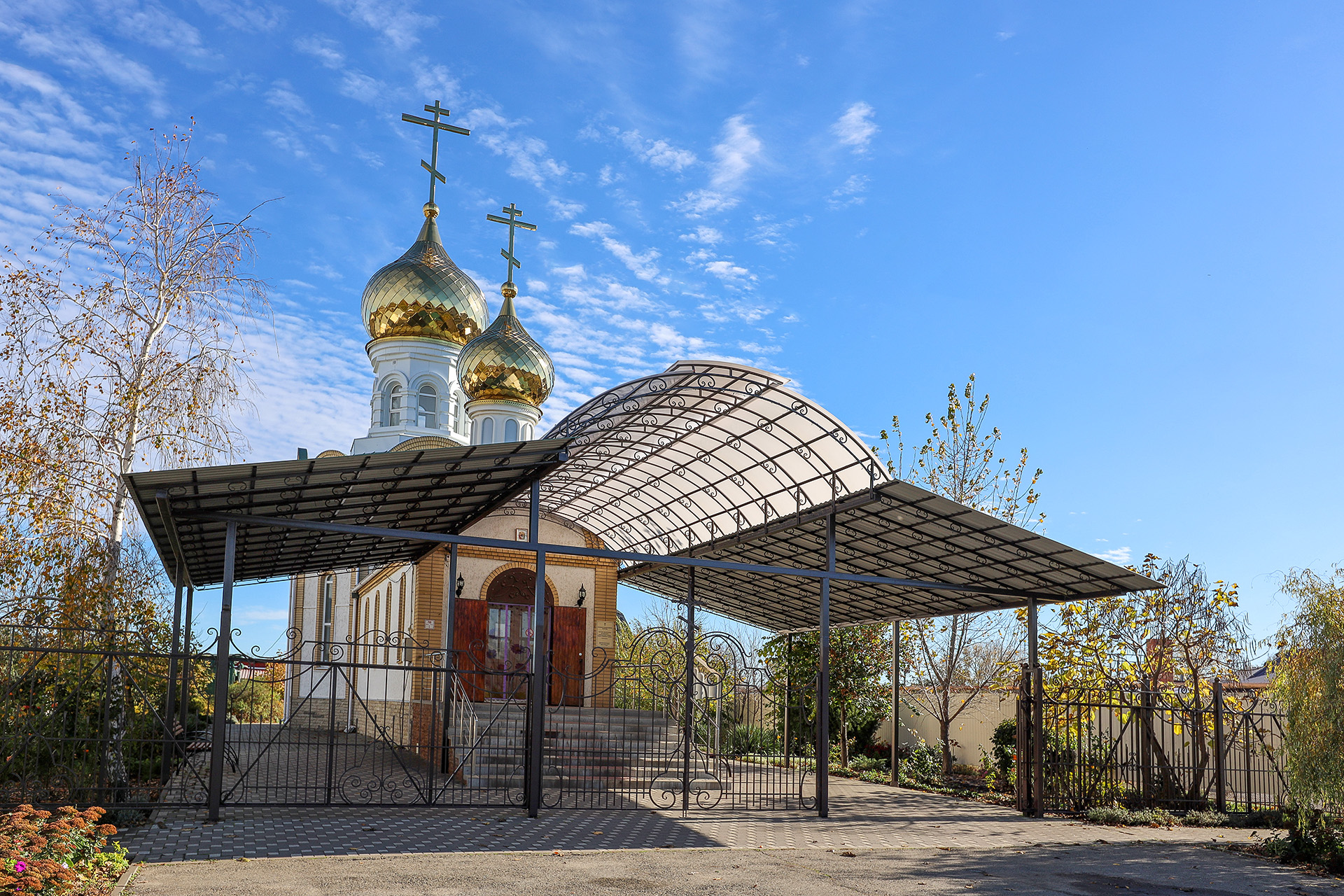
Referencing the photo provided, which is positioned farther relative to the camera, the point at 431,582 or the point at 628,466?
the point at 431,582

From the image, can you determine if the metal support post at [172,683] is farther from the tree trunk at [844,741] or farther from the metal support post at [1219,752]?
the metal support post at [1219,752]

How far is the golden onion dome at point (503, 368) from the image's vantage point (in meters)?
26.8

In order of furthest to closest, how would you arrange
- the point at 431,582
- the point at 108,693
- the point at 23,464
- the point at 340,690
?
the point at 340,690 < the point at 431,582 < the point at 23,464 < the point at 108,693

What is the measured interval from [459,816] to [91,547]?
5.83 m

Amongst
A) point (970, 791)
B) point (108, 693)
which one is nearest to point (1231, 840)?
point (970, 791)

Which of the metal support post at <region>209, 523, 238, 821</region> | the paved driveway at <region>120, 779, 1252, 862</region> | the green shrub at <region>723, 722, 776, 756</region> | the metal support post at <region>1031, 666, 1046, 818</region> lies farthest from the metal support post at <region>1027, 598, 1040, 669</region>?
the metal support post at <region>209, 523, 238, 821</region>

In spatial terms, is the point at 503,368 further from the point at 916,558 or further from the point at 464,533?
the point at 916,558

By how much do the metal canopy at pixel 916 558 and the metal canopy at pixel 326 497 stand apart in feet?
12.9

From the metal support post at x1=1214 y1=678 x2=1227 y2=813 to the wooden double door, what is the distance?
30.1 feet

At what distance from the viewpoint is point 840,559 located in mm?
15586

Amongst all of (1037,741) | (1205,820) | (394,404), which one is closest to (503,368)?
(394,404)

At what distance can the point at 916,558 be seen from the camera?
14211mm

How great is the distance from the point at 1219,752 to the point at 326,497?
37.9 feet

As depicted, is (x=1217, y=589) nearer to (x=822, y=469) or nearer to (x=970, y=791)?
(x=970, y=791)
